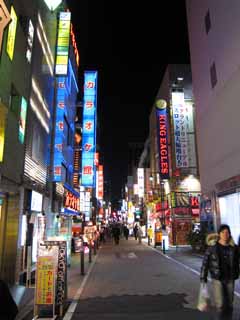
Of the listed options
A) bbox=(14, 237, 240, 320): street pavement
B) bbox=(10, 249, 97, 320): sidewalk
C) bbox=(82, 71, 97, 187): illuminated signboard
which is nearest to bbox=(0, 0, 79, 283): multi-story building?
bbox=(10, 249, 97, 320): sidewalk

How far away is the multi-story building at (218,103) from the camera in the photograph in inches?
607

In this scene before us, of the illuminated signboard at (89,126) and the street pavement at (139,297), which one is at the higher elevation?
the illuminated signboard at (89,126)

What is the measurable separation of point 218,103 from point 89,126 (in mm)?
11712

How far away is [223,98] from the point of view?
55.2ft

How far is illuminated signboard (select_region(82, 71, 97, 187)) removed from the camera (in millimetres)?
26156

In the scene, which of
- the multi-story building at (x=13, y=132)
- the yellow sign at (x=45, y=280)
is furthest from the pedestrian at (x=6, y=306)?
the multi-story building at (x=13, y=132)

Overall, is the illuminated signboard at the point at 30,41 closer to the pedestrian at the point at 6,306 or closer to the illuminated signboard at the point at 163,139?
the pedestrian at the point at 6,306

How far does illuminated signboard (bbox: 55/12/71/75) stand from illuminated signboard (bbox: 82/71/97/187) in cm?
843

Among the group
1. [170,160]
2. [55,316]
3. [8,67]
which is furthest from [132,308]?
[170,160]

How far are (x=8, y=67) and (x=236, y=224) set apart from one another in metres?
13.0

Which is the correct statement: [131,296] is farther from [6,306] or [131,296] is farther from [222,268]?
[6,306]

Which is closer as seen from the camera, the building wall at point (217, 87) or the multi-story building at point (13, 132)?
the multi-story building at point (13, 132)

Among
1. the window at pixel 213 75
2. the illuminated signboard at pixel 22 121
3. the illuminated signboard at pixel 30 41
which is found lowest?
the illuminated signboard at pixel 22 121

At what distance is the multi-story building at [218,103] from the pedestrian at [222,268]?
947cm
